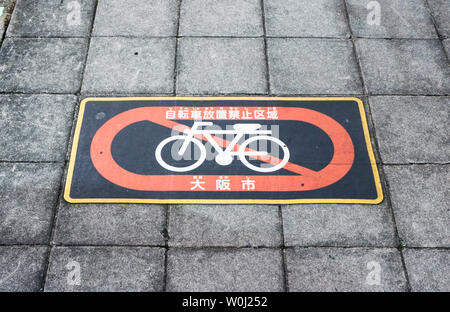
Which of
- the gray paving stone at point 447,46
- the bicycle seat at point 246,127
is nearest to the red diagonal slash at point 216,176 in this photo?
the bicycle seat at point 246,127

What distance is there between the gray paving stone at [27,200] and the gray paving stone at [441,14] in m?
5.41

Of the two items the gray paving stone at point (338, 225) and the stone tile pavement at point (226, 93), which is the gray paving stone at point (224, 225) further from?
the gray paving stone at point (338, 225)

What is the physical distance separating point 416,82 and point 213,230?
3256mm

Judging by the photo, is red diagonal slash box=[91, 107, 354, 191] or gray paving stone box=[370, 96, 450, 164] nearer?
red diagonal slash box=[91, 107, 354, 191]

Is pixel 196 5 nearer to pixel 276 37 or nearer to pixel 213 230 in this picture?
pixel 276 37

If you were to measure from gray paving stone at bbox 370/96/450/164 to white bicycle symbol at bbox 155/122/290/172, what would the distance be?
A: 1.24 metres

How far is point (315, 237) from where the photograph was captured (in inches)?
149

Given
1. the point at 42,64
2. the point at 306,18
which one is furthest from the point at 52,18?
the point at 306,18

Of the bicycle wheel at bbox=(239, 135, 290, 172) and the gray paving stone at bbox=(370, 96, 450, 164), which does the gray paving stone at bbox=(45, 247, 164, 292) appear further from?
the gray paving stone at bbox=(370, 96, 450, 164)

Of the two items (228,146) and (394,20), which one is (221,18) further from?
(394,20)

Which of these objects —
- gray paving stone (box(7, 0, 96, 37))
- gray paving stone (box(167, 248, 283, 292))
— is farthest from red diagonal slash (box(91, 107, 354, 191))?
gray paving stone (box(7, 0, 96, 37))

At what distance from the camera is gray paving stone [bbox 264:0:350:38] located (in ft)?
16.9

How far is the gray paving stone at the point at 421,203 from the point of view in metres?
3.82

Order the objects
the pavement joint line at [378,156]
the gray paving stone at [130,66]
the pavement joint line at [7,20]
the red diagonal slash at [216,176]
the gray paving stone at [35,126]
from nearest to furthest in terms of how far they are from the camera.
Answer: the pavement joint line at [378,156], the red diagonal slash at [216,176], the gray paving stone at [35,126], the gray paving stone at [130,66], the pavement joint line at [7,20]
